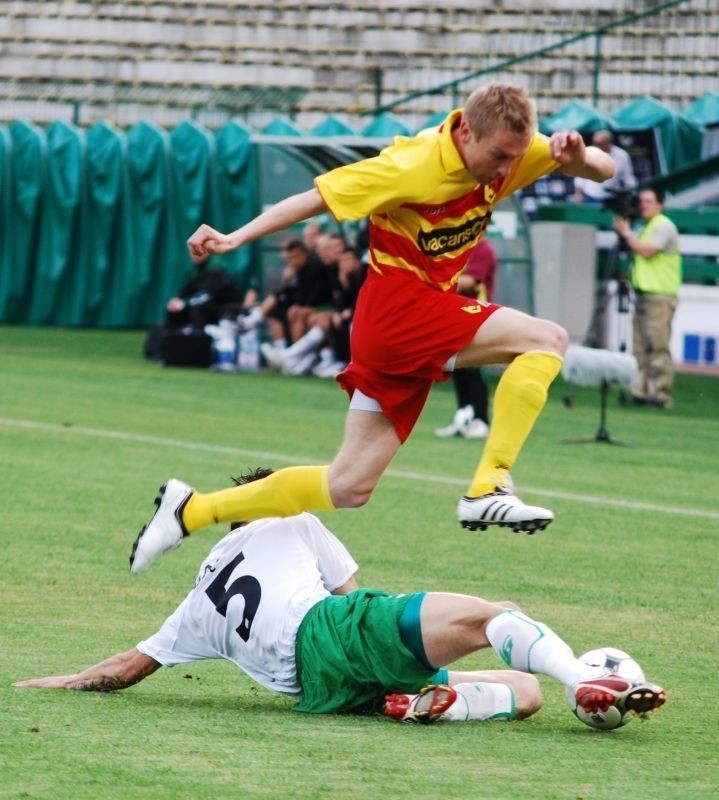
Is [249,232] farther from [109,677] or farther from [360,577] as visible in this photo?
[360,577]

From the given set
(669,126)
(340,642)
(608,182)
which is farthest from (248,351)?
(340,642)

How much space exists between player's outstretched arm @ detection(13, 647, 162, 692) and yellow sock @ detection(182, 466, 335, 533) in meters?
0.80

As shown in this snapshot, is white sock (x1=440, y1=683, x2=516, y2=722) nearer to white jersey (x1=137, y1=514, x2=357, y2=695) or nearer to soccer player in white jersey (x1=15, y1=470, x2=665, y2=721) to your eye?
soccer player in white jersey (x1=15, y1=470, x2=665, y2=721)

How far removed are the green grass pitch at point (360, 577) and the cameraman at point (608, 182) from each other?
3.01 m

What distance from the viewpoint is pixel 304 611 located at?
18.4ft

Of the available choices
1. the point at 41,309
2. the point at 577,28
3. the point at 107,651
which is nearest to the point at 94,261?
the point at 41,309

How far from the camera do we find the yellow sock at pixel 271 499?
21.1 feet

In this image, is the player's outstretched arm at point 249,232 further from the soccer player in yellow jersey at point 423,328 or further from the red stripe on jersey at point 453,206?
the red stripe on jersey at point 453,206

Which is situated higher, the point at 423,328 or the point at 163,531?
the point at 423,328

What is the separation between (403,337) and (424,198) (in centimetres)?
54

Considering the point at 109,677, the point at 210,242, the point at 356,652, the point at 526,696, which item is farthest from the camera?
the point at 210,242

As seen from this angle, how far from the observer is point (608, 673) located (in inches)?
211

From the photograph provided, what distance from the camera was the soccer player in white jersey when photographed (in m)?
5.37

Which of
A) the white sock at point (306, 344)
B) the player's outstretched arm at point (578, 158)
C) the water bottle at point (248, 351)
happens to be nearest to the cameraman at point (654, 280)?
the white sock at point (306, 344)
